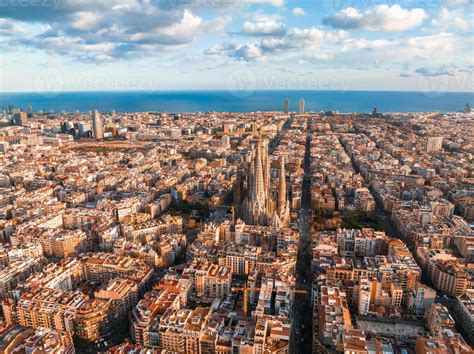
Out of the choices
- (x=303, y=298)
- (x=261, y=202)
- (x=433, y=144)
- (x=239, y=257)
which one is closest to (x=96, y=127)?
(x=261, y=202)

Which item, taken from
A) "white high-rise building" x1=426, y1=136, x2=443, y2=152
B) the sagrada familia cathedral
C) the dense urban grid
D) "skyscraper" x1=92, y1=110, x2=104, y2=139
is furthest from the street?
"skyscraper" x1=92, y1=110, x2=104, y2=139

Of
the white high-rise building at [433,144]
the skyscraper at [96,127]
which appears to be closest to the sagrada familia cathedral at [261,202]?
the white high-rise building at [433,144]

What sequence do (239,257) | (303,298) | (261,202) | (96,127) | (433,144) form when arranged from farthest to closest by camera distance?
(96,127)
(433,144)
(261,202)
(239,257)
(303,298)

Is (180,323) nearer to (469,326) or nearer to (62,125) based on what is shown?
(469,326)

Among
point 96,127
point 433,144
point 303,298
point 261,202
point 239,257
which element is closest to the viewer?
point 303,298

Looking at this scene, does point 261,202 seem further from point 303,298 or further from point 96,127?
point 96,127

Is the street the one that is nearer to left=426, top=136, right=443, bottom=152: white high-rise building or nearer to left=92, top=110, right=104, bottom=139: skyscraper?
left=426, top=136, right=443, bottom=152: white high-rise building

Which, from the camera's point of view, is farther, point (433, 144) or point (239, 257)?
point (433, 144)

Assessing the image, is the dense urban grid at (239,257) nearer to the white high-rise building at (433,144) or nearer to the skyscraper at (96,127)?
the white high-rise building at (433,144)

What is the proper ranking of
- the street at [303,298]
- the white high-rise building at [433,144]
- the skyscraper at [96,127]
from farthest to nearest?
the skyscraper at [96,127], the white high-rise building at [433,144], the street at [303,298]
